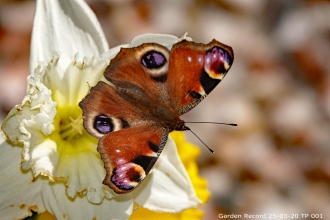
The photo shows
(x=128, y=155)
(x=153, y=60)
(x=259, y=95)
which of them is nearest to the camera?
(x=128, y=155)

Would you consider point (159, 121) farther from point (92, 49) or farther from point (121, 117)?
point (92, 49)

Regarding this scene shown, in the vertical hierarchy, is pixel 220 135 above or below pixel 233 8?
below

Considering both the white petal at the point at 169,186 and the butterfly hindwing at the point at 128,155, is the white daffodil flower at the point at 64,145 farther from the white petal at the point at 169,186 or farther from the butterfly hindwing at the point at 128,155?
the butterfly hindwing at the point at 128,155

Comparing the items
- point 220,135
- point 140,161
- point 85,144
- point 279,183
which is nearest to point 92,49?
point 85,144

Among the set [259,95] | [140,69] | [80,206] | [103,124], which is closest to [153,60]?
[140,69]

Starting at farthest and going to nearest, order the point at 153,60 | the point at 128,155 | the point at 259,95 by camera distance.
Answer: the point at 259,95, the point at 153,60, the point at 128,155

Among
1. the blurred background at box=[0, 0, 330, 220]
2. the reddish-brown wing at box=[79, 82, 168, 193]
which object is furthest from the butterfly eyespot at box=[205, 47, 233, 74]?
the blurred background at box=[0, 0, 330, 220]

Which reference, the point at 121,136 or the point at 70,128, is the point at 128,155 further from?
the point at 70,128
